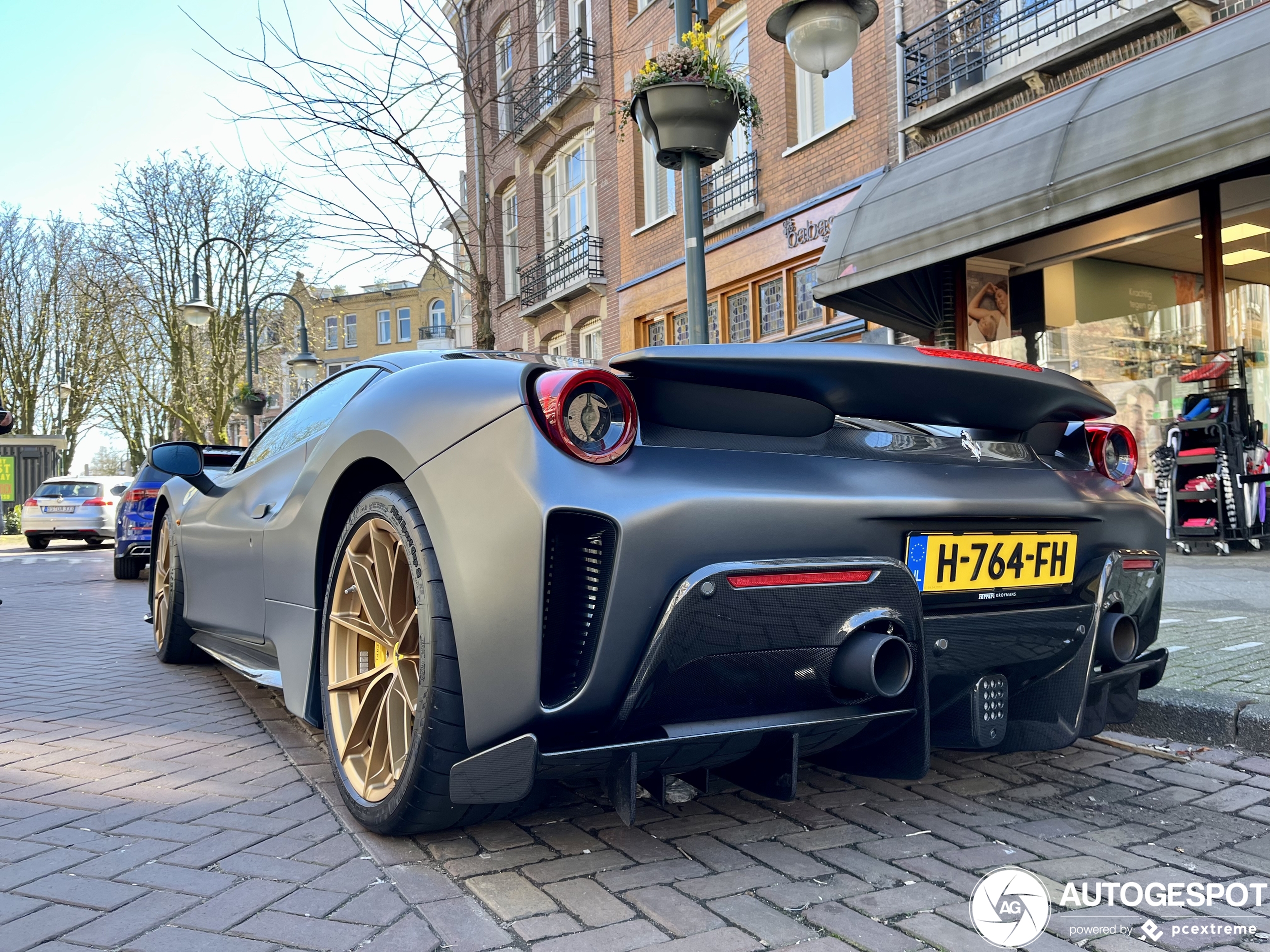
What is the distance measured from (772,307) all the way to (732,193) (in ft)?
6.29

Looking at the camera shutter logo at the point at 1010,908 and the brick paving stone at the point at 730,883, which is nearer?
the camera shutter logo at the point at 1010,908

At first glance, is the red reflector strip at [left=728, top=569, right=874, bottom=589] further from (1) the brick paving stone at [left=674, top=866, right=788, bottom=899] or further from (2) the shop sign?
(2) the shop sign

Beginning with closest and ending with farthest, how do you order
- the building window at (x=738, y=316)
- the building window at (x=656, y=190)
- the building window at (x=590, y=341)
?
1. the building window at (x=738, y=316)
2. the building window at (x=656, y=190)
3. the building window at (x=590, y=341)

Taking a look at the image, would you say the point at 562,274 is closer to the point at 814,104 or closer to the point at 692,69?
the point at 814,104

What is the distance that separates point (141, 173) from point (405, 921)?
103ft

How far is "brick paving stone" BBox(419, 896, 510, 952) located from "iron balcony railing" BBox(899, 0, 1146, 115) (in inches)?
395

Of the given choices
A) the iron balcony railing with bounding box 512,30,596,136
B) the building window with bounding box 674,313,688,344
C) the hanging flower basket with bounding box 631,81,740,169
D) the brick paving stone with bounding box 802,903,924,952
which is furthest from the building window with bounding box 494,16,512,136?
the brick paving stone with bounding box 802,903,924,952

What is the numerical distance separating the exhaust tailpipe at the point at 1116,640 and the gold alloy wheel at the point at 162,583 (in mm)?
3883

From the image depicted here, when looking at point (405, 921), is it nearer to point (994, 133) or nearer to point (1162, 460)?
point (1162, 460)

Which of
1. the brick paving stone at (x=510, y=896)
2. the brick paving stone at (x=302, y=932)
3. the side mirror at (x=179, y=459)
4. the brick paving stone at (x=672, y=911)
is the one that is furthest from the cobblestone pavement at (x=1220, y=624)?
the side mirror at (x=179, y=459)

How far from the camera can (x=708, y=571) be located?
6.03 ft

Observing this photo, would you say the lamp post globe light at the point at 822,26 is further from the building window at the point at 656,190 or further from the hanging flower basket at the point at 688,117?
the building window at the point at 656,190

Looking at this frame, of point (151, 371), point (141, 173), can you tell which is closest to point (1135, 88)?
point (141, 173)

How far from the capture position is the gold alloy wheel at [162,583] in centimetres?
468
